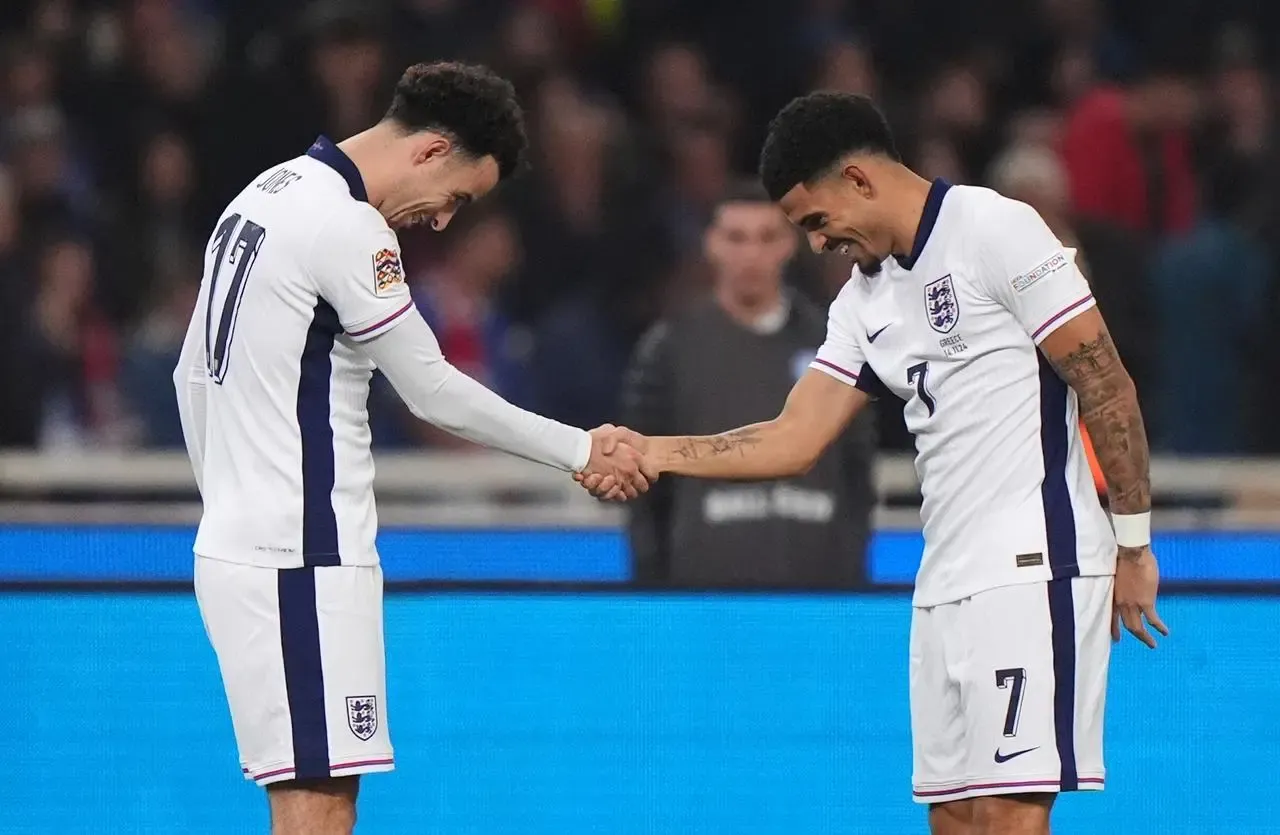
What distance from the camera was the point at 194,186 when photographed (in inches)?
309

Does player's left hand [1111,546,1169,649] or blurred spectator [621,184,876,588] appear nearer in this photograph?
player's left hand [1111,546,1169,649]

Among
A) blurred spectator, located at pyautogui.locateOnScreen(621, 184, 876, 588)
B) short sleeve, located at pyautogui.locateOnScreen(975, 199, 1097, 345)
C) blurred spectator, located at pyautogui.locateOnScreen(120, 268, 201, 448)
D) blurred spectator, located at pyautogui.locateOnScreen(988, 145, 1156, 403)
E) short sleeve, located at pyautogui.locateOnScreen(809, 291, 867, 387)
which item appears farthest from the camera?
blurred spectator, located at pyautogui.locateOnScreen(120, 268, 201, 448)

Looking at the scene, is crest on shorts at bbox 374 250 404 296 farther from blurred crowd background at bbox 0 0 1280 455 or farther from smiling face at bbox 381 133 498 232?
blurred crowd background at bbox 0 0 1280 455

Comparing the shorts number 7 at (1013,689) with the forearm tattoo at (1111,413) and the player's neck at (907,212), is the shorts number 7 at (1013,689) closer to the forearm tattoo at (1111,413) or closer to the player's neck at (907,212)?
the forearm tattoo at (1111,413)

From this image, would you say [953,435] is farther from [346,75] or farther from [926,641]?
[346,75]

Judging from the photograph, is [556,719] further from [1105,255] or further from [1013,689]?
[1105,255]

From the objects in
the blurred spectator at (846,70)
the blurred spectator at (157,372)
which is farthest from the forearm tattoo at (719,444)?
the blurred spectator at (846,70)

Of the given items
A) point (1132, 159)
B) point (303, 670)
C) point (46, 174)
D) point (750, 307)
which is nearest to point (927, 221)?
point (303, 670)

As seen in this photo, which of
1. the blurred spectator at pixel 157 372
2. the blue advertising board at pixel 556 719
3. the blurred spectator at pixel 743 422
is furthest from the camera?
the blurred spectator at pixel 157 372

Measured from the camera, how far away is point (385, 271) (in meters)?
3.69

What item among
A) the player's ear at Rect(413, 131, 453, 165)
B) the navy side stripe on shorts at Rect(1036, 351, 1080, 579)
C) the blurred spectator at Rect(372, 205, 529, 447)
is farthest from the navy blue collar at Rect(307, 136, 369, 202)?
the blurred spectator at Rect(372, 205, 529, 447)

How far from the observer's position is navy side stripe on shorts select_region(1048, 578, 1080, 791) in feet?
12.1

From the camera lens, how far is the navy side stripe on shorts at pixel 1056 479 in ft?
12.1

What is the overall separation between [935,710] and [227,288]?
151 cm
